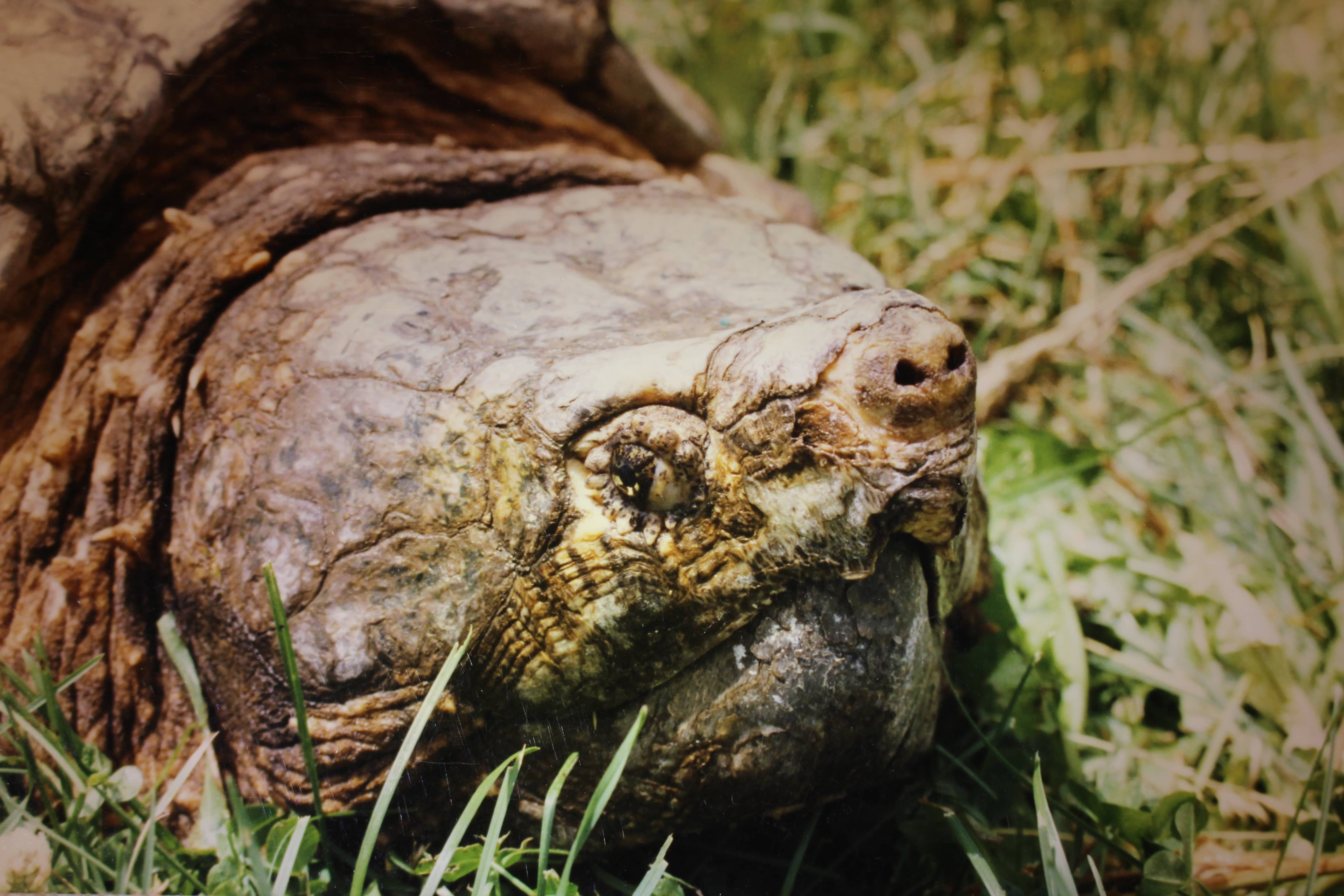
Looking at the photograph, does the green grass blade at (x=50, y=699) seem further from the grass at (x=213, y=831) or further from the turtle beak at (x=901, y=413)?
the turtle beak at (x=901, y=413)

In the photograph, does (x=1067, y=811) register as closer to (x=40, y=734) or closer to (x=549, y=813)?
(x=549, y=813)

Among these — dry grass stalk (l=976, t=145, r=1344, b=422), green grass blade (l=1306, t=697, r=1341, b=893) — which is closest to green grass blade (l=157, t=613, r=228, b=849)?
green grass blade (l=1306, t=697, r=1341, b=893)

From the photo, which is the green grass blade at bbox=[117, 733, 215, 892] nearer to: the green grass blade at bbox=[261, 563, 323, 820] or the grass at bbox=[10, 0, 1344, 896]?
the grass at bbox=[10, 0, 1344, 896]

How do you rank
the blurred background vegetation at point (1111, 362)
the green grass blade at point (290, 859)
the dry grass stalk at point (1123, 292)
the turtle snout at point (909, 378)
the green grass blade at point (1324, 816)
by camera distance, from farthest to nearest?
the dry grass stalk at point (1123, 292) → the blurred background vegetation at point (1111, 362) → the green grass blade at point (1324, 816) → the green grass blade at point (290, 859) → the turtle snout at point (909, 378)

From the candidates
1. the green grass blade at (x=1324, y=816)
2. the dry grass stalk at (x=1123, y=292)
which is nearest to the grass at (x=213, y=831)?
the green grass blade at (x=1324, y=816)

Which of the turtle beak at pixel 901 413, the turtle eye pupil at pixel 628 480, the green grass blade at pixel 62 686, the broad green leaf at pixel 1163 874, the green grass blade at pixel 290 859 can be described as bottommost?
the broad green leaf at pixel 1163 874

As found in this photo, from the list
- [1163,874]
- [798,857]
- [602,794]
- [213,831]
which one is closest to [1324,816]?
[1163,874]

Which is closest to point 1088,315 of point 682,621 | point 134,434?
point 682,621
